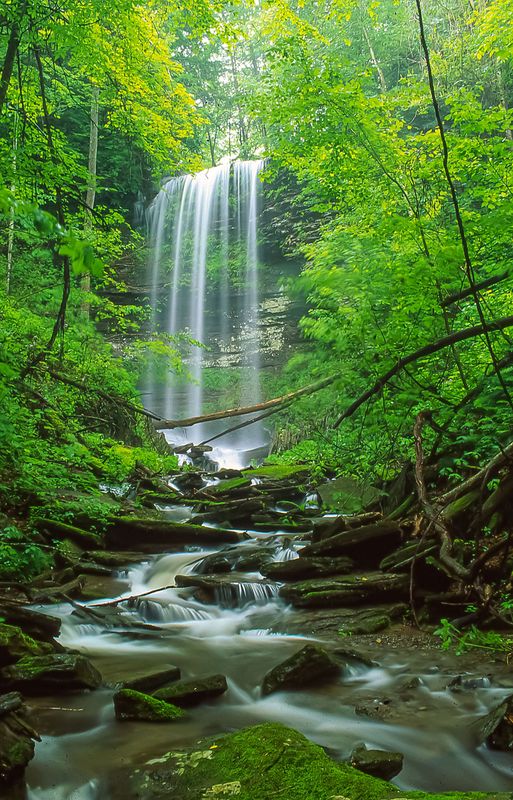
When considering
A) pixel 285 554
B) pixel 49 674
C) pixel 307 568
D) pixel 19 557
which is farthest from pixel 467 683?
pixel 19 557

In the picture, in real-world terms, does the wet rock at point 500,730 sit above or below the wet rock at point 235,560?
above

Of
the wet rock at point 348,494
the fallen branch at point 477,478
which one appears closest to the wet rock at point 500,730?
the fallen branch at point 477,478

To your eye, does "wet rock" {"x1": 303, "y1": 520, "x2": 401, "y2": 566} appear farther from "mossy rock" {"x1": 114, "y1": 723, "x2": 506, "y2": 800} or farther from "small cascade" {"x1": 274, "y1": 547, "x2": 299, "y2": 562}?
"mossy rock" {"x1": 114, "y1": 723, "x2": 506, "y2": 800}

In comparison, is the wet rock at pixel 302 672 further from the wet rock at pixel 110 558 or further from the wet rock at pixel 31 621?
the wet rock at pixel 110 558

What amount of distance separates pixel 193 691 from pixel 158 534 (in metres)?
4.79

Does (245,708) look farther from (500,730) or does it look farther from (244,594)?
(244,594)

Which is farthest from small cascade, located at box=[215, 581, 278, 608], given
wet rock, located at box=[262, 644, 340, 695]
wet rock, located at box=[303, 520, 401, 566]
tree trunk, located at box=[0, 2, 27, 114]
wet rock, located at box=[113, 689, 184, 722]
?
tree trunk, located at box=[0, 2, 27, 114]

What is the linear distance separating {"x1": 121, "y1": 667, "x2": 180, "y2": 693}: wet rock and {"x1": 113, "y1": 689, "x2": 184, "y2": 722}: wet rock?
35 centimetres

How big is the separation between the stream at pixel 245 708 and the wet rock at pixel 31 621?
0.59 m

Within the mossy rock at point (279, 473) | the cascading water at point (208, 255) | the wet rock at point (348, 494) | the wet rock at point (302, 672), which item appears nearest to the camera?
the wet rock at point (302, 672)

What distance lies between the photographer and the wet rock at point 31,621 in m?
4.61

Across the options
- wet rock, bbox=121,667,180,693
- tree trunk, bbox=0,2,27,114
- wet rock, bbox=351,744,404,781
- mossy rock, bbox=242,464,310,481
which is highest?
tree trunk, bbox=0,2,27,114

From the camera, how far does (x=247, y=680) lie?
4930mm

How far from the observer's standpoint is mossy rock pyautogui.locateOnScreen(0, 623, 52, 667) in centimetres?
397
